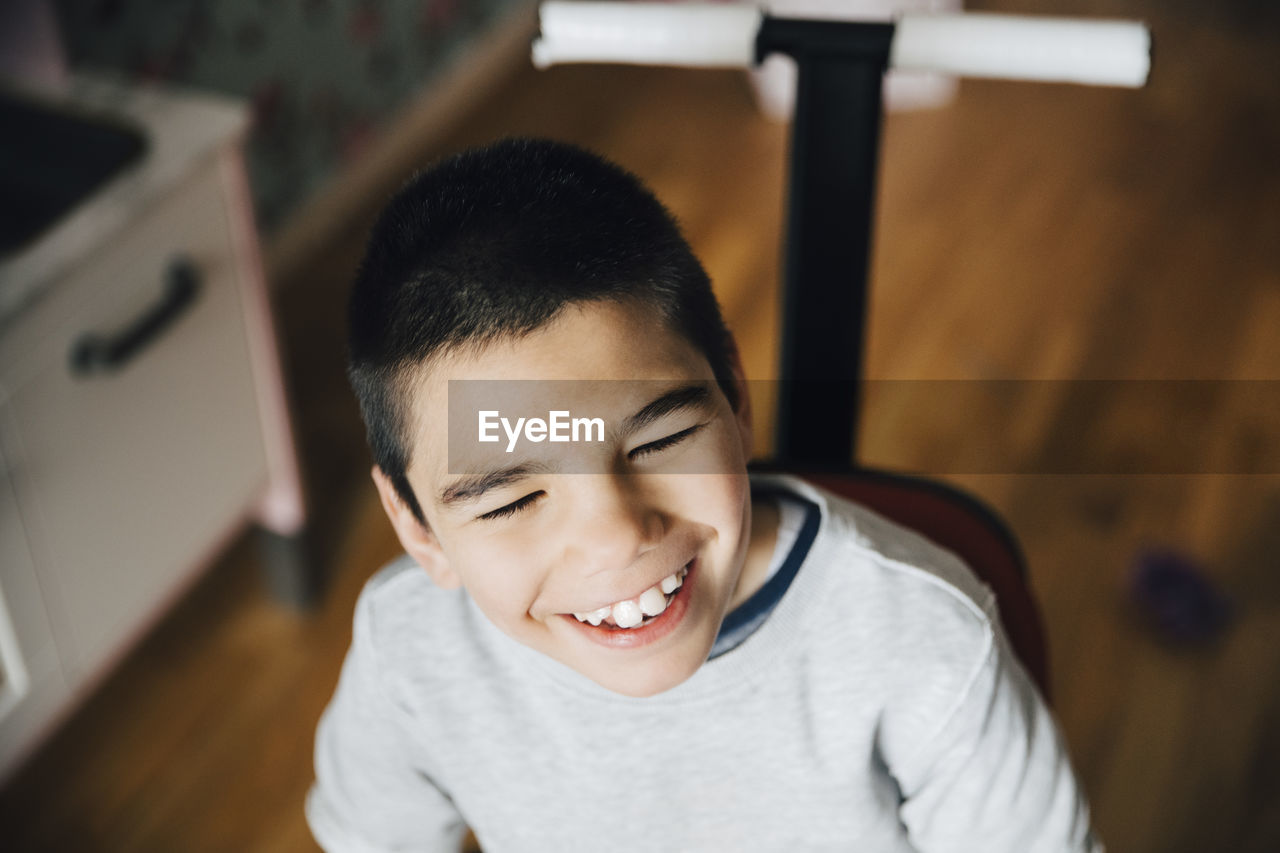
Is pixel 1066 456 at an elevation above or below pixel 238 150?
below

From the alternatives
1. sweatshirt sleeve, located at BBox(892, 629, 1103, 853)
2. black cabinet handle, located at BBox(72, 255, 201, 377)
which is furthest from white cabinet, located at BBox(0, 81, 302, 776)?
sweatshirt sleeve, located at BBox(892, 629, 1103, 853)

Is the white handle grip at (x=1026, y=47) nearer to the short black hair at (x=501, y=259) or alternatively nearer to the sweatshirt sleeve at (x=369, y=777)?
the short black hair at (x=501, y=259)

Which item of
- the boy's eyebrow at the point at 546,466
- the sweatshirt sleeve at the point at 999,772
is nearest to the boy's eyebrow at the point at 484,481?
the boy's eyebrow at the point at 546,466

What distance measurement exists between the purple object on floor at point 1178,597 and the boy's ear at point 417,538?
1.17 m

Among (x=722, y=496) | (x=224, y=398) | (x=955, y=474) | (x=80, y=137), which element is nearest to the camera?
(x=722, y=496)

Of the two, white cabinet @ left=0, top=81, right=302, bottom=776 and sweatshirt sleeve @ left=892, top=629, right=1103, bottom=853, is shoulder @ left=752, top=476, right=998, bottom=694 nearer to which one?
sweatshirt sleeve @ left=892, top=629, right=1103, bottom=853

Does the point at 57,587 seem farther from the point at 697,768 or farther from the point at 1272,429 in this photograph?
the point at 1272,429

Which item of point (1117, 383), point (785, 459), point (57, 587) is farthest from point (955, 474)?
point (57, 587)

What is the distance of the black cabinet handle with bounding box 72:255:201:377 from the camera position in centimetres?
117

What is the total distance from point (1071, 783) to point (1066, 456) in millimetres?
1181

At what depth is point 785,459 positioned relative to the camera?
957 millimetres

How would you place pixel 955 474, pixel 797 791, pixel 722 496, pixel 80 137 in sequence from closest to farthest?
1. pixel 722 496
2. pixel 797 791
3. pixel 80 137
4. pixel 955 474

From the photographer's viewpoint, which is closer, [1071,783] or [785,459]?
[1071,783]

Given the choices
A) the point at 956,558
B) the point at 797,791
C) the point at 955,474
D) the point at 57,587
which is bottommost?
the point at 955,474
